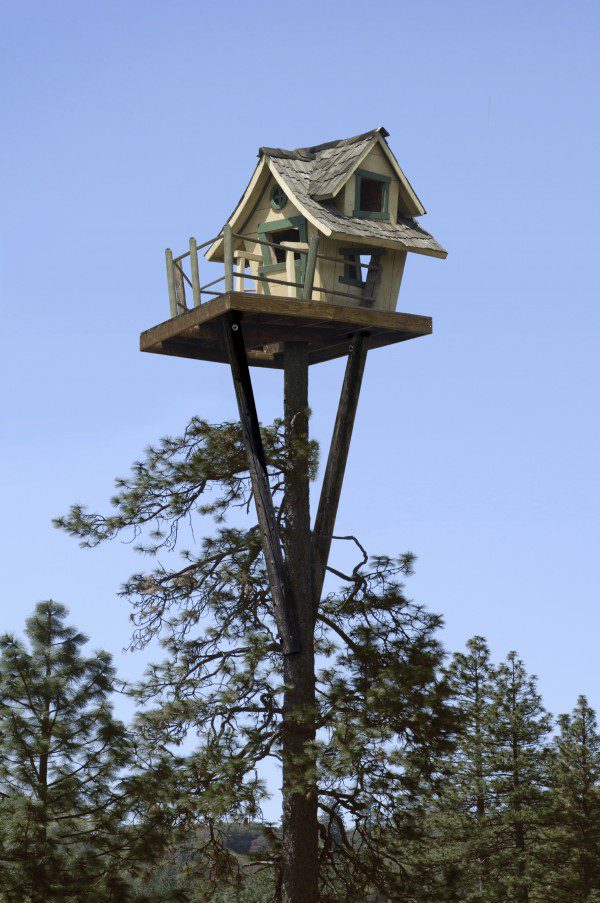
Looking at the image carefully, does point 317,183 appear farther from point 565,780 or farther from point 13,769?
point 565,780

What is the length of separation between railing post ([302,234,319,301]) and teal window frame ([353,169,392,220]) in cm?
104

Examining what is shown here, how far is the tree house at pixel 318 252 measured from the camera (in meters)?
13.5

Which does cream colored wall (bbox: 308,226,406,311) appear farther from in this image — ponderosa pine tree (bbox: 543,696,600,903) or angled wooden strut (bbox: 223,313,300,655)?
ponderosa pine tree (bbox: 543,696,600,903)

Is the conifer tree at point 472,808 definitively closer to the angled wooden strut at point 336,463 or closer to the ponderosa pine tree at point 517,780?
the ponderosa pine tree at point 517,780

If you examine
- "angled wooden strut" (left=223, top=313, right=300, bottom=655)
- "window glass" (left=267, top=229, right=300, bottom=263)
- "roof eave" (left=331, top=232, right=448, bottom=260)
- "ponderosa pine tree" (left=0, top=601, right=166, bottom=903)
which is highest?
"window glass" (left=267, top=229, right=300, bottom=263)

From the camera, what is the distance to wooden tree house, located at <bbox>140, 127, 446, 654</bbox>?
1342cm

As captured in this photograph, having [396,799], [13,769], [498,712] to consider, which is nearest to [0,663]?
[13,769]

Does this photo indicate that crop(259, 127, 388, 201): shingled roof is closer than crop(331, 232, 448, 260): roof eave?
No

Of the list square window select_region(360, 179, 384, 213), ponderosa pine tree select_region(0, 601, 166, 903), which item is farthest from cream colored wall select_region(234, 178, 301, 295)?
ponderosa pine tree select_region(0, 601, 166, 903)

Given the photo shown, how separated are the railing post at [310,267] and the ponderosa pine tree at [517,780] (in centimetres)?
1099

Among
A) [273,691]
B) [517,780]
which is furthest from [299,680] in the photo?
[517,780]

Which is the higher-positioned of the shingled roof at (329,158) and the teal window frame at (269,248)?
the shingled roof at (329,158)

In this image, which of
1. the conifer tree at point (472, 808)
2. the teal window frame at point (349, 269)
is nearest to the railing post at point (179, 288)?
the teal window frame at point (349, 269)

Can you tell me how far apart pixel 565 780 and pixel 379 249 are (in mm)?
11354
